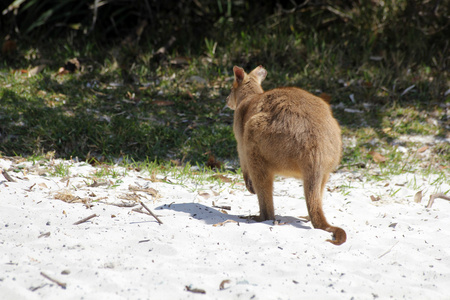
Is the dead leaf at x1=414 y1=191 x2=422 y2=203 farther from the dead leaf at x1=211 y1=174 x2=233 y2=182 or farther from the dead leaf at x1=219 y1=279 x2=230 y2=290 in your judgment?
the dead leaf at x1=219 y1=279 x2=230 y2=290

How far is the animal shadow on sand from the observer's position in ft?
11.4

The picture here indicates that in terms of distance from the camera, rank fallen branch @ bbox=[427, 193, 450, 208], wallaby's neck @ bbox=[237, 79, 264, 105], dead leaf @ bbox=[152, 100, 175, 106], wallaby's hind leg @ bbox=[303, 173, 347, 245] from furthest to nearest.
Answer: dead leaf @ bbox=[152, 100, 175, 106] < wallaby's neck @ bbox=[237, 79, 264, 105] < fallen branch @ bbox=[427, 193, 450, 208] < wallaby's hind leg @ bbox=[303, 173, 347, 245]

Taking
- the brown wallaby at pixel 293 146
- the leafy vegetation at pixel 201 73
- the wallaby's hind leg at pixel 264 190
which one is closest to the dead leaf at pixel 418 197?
the leafy vegetation at pixel 201 73

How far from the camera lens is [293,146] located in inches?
129

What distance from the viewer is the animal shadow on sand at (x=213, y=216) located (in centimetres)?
348

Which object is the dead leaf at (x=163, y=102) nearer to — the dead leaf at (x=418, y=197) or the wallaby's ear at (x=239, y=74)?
the wallaby's ear at (x=239, y=74)

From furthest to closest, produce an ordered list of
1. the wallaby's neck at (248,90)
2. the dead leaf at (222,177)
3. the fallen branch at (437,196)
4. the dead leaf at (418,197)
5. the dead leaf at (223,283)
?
the dead leaf at (222,177) → the wallaby's neck at (248,90) → the dead leaf at (418,197) → the fallen branch at (437,196) → the dead leaf at (223,283)

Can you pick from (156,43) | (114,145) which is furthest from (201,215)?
(156,43)

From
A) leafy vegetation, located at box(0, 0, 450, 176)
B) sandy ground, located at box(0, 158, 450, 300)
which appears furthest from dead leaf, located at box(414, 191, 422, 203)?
leafy vegetation, located at box(0, 0, 450, 176)

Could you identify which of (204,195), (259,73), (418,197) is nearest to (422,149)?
(418,197)

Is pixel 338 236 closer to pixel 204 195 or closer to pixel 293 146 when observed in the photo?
pixel 293 146

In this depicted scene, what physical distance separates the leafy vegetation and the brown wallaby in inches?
71.7

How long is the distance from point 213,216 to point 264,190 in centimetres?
39

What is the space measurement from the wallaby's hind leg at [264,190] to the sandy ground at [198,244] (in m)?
0.08
